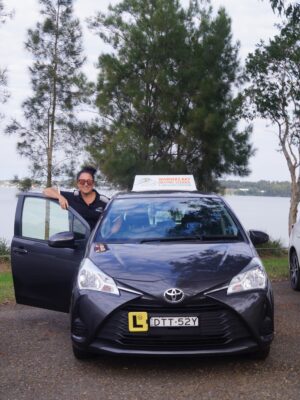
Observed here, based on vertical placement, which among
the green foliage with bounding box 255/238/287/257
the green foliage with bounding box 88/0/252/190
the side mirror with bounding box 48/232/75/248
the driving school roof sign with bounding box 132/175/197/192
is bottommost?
the green foliage with bounding box 255/238/287/257

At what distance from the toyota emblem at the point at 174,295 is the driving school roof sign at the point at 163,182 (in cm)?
378

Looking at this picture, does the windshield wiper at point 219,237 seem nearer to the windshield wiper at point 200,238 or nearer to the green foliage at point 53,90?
the windshield wiper at point 200,238

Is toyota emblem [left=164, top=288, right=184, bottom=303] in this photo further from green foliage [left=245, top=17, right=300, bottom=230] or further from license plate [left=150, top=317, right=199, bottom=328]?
green foliage [left=245, top=17, right=300, bottom=230]

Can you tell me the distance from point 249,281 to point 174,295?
671 mm

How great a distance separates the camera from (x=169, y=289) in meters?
5.05

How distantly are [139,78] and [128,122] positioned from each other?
1.68 metres

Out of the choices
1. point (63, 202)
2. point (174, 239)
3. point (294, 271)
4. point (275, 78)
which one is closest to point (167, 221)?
point (174, 239)

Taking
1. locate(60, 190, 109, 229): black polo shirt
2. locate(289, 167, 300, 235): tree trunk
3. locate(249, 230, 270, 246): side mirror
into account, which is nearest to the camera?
locate(249, 230, 270, 246): side mirror

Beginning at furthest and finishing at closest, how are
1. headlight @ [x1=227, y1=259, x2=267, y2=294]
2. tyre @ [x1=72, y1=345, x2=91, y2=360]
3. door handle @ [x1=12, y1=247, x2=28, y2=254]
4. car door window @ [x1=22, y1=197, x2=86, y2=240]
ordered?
1. car door window @ [x1=22, y1=197, x2=86, y2=240]
2. door handle @ [x1=12, y1=247, x2=28, y2=254]
3. tyre @ [x1=72, y1=345, x2=91, y2=360]
4. headlight @ [x1=227, y1=259, x2=267, y2=294]

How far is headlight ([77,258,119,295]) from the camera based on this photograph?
520 centimetres

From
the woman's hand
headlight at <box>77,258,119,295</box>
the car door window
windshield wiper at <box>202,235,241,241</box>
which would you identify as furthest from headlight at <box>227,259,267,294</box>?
the woman's hand

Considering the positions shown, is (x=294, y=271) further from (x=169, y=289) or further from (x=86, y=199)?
(x=169, y=289)

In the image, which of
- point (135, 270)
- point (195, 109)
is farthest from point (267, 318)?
point (195, 109)

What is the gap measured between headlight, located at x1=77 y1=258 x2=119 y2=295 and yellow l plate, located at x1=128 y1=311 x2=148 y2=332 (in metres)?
0.23
